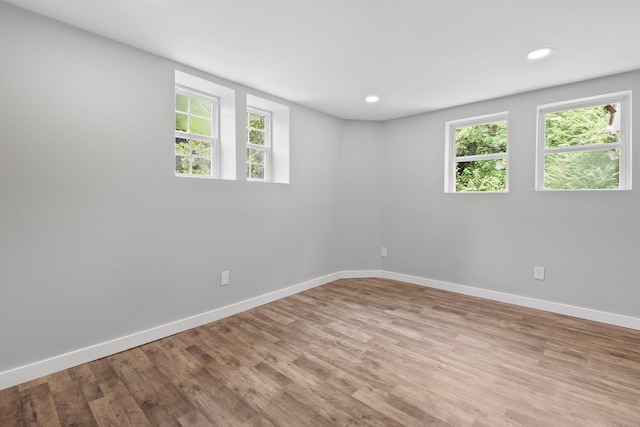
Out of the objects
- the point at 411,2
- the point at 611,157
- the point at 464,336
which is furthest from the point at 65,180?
the point at 611,157

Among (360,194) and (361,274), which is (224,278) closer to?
(361,274)

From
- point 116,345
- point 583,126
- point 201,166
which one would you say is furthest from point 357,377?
point 583,126

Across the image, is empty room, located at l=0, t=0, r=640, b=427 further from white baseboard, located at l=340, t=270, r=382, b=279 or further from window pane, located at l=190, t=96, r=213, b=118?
white baseboard, located at l=340, t=270, r=382, b=279

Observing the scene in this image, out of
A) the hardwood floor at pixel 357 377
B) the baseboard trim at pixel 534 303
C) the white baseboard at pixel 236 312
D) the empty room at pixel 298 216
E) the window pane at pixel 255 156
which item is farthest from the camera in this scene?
the window pane at pixel 255 156

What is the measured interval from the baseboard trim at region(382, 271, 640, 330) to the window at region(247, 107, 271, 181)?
2527mm

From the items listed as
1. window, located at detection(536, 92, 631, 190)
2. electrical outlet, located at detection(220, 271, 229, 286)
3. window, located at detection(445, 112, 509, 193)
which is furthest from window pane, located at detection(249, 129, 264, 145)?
window, located at detection(536, 92, 631, 190)

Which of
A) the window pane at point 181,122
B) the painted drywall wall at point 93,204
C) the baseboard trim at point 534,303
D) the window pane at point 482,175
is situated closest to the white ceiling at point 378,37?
the painted drywall wall at point 93,204

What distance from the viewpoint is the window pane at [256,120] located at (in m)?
3.59

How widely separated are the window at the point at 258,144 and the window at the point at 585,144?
317cm

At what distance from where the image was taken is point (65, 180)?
80.7 inches

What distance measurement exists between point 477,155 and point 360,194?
5.47 ft

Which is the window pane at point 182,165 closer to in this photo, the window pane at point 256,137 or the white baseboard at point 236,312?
the window pane at point 256,137

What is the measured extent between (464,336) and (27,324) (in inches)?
131

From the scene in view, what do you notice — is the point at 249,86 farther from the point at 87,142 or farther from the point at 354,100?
the point at 87,142
